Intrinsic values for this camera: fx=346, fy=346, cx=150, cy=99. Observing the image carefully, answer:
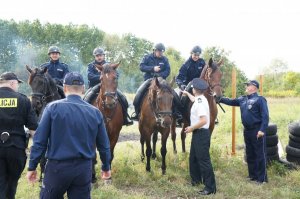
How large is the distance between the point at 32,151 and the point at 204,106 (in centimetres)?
389

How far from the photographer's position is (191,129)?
7020mm

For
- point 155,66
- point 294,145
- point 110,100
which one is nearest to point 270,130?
point 294,145

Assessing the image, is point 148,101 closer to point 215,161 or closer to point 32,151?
point 215,161

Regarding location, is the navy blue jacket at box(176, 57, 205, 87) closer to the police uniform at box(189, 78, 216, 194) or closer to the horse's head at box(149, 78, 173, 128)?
the horse's head at box(149, 78, 173, 128)

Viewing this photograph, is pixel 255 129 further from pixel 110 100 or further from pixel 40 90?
pixel 40 90

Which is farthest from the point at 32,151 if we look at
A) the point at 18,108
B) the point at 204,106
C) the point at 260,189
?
the point at 260,189

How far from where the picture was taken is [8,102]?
5277mm

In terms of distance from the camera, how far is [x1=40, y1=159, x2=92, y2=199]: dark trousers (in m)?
3.97

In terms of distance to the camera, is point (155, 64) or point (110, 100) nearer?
point (110, 100)

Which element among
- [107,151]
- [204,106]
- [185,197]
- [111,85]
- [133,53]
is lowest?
[185,197]

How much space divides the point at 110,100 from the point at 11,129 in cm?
228

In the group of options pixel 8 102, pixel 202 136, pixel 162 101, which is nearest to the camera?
pixel 8 102

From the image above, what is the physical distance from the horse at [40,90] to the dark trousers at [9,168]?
7.24 ft

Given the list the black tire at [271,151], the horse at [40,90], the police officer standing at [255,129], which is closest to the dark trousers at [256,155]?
the police officer standing at [255,129]
